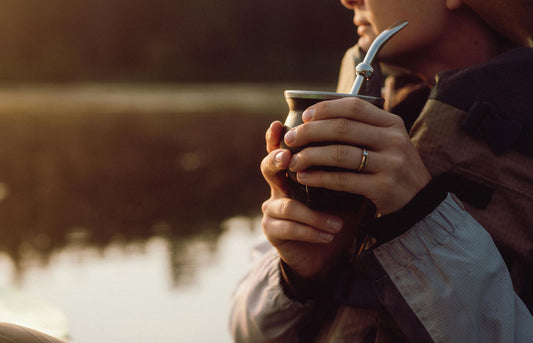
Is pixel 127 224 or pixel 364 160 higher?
pixel 364 160

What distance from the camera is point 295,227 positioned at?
0.91 m

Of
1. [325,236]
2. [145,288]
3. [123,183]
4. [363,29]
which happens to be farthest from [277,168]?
[123,183]

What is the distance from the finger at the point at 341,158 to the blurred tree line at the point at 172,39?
24.1 m

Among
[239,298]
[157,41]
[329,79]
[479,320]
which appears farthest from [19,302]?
[157,41]

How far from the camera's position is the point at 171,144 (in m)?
9.46

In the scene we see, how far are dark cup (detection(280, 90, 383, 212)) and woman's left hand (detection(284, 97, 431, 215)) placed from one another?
0.02 m

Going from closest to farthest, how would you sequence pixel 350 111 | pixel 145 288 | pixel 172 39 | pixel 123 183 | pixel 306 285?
1. pixel 350 111
2. pixel 306 285
3. pixel 145 288
4. pixel 123 183
5. pixel 172 39

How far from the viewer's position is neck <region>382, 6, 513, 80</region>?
3.80 feet

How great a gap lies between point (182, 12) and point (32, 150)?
20.4 meters

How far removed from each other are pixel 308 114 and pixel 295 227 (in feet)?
0.60

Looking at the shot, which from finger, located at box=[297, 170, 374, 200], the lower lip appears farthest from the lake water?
the lower lip

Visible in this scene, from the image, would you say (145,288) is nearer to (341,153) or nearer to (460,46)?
(460,46)

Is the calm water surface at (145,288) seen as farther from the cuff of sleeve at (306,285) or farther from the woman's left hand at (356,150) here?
the woman's left hand at (356,150)

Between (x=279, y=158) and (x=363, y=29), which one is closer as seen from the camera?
(x=279, y=158)
